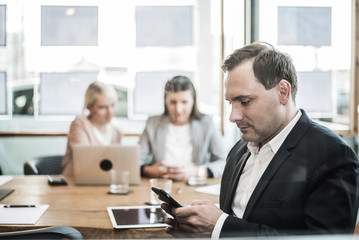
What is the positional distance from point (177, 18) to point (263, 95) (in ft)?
3.41

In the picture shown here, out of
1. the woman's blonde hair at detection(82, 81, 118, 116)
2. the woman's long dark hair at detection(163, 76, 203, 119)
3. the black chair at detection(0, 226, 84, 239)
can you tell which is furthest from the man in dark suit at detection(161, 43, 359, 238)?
the woman's blonde hair at detection(82, 81, 118, 116)

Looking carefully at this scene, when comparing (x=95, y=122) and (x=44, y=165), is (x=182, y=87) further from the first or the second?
(x=44, y=165)

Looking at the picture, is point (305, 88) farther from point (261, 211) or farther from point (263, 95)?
point (261, 211)

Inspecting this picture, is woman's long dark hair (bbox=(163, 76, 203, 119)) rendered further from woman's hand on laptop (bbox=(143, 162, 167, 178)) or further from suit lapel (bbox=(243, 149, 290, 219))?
suit lapel (bbox=(243, 149, 290, 219))

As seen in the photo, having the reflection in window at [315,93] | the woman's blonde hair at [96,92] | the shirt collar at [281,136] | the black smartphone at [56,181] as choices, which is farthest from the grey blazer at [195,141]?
the shirt collar at [281,136]

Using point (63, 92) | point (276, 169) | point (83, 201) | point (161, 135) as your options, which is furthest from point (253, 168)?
point (161, 135)

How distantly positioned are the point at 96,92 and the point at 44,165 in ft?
1.98

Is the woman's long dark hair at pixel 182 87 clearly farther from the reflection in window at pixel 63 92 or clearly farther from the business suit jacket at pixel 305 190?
the business suit jacket at pixel 305 190

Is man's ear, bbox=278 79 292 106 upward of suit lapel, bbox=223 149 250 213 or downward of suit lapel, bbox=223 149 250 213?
upward

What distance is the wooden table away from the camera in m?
1.64

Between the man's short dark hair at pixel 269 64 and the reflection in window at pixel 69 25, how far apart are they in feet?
2.20

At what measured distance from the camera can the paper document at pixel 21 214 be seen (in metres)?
1.72

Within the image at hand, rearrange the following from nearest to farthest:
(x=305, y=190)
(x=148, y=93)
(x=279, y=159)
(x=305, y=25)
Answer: (x=305, y=190) → (x=279, y=159) → (x=305, y=25) → (x=148, y=93)

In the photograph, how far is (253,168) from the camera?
5.38 feet
